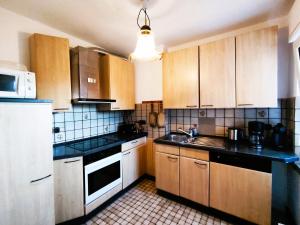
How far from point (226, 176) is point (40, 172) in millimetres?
1839

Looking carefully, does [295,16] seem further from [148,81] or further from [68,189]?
[68,189]

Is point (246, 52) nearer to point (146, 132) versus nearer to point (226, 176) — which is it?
point (226, 176)

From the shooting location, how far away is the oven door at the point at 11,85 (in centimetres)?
118

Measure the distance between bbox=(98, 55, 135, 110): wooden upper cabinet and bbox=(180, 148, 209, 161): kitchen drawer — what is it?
4.07ft

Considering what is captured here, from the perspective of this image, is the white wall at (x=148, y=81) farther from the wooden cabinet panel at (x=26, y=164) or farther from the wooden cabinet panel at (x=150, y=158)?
the wooden cabinet panel at (x=26, y=164)

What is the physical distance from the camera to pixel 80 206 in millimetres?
Answer: 1680

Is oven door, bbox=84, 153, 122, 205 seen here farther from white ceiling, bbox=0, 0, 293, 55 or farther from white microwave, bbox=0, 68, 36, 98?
white ceiling, bbox=0, 0, 293, 55

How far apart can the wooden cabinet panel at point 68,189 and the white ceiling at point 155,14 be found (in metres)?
1.58

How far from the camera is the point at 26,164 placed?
3.92 feet

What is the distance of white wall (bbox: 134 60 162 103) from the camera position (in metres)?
2.60

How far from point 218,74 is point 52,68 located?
6.55ft

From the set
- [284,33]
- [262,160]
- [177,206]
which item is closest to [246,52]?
[284,33]

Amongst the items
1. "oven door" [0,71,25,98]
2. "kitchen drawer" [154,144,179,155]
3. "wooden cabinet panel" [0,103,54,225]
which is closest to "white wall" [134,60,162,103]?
"kitchen drawer" [154,144,179,155]

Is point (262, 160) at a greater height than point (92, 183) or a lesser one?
greater
